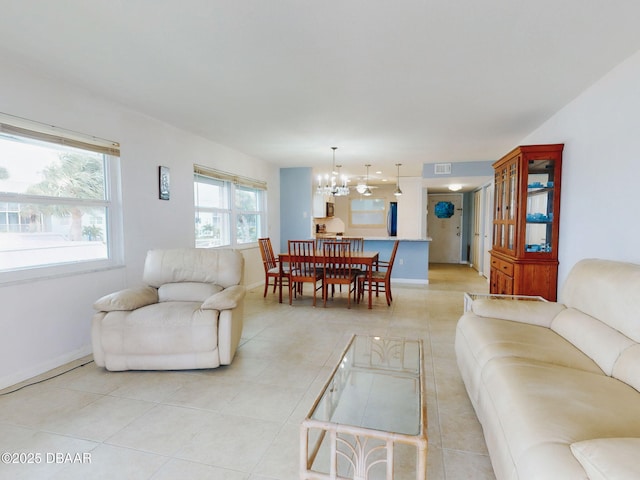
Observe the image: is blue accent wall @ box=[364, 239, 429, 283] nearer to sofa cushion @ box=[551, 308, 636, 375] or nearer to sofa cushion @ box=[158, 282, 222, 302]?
sofa cushion @ box=[158, 282, 222, 302]

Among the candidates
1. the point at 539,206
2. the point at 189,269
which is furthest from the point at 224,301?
the point at 539,206

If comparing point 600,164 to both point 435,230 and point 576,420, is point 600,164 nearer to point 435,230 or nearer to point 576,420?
point 576,420

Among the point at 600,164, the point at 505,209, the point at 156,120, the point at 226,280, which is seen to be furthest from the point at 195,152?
the point at 600,164

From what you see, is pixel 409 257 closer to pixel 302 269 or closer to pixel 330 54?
pixel 302 269

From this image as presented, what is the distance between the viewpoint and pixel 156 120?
3.70 metres

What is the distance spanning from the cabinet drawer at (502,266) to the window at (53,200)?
Result: 396 cm

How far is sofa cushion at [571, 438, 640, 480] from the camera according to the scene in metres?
0.89

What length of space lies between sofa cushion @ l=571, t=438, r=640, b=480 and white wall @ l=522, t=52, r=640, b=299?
5.67ft

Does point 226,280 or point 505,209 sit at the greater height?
point 505,209

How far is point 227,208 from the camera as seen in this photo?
210 inches

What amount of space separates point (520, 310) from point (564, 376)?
94 cm

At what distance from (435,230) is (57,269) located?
896cm

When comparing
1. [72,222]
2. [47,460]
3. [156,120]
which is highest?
[156,120]

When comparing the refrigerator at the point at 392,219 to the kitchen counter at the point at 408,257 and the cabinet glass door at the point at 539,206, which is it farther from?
the cabinet glass door at the point at 539,206
